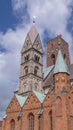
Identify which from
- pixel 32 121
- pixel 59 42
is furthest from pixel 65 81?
pixel 59 42

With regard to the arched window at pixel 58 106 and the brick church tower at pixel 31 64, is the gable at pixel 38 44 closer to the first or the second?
the brick church tower at pixel 31 64

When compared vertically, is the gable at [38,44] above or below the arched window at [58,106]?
above

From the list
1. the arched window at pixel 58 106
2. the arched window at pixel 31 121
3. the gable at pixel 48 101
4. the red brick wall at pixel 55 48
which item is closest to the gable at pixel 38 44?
the red brick wall at pixel 55 48

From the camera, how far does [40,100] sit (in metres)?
46.7

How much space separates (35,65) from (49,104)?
23.3 m

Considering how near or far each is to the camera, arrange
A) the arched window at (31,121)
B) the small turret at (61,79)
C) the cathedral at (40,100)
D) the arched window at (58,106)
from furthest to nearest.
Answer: the arched window at (31,121) < the small turret at (61,79) < the cathedral at (40,100) < the arched window at (58,106)

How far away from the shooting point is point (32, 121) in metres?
46.1

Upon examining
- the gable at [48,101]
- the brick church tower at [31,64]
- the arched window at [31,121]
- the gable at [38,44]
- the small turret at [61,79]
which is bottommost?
the arched window at [31,121]

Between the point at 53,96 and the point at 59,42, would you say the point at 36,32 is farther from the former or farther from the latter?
the point at 53,96

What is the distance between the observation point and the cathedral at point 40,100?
137ft

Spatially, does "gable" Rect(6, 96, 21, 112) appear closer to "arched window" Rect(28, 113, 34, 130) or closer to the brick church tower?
"arched window" Rect(28, 113, 34, 130)

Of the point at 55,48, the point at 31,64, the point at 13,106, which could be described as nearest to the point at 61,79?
the point at 13,106

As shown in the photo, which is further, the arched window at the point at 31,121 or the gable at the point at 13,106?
the gable at the point at 13,106

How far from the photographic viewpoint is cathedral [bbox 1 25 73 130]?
41.7 meters
